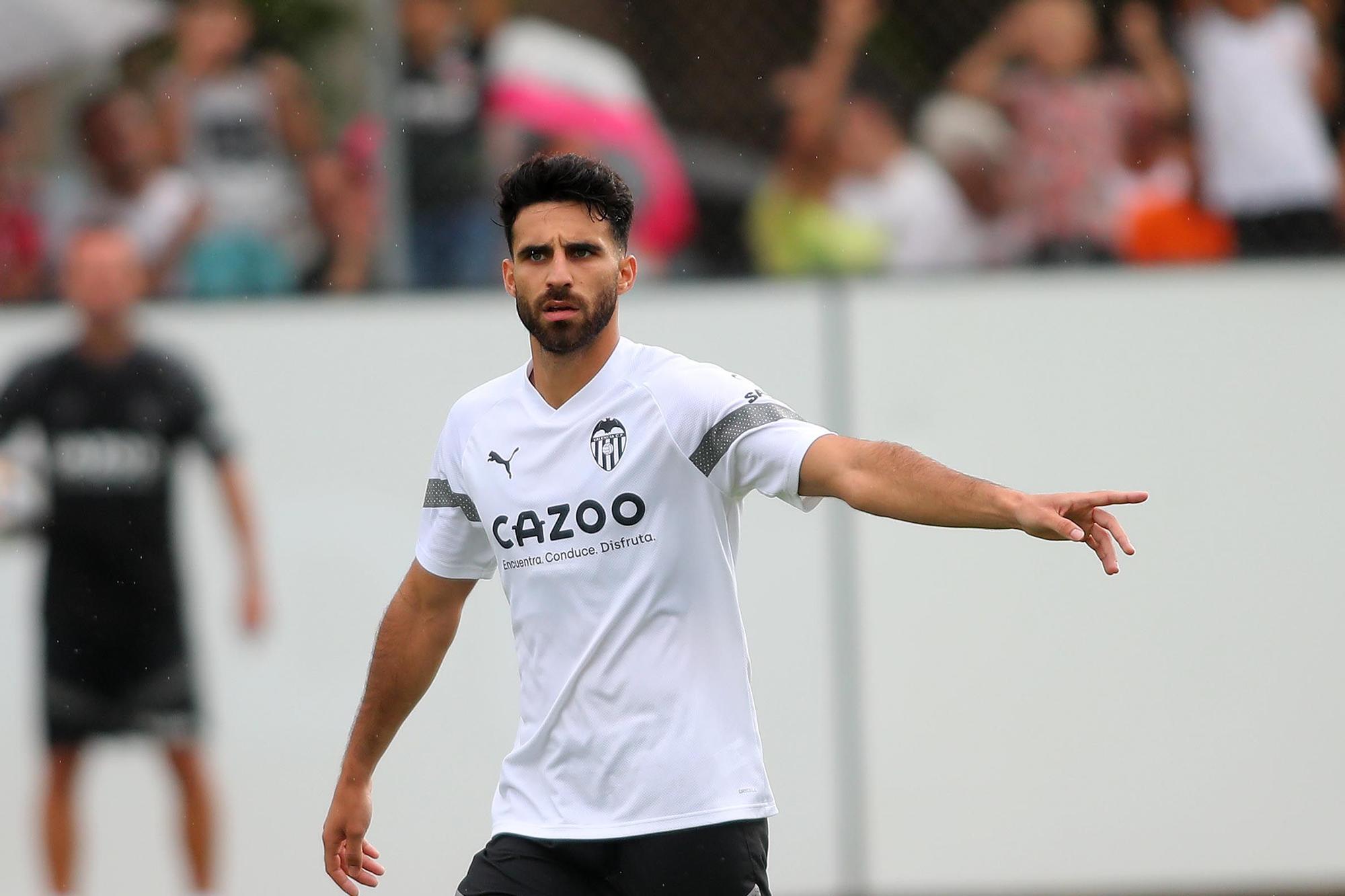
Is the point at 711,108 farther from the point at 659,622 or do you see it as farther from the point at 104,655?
the point at 659,622

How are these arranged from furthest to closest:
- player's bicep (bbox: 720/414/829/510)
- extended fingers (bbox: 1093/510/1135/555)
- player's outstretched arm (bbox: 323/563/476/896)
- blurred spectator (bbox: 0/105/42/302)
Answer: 1. blurred spectator (bbox: 0/105/42/302)
2. player's outstretched arm (bbox: 323/563/476/896)
3. player's bicep (bbox: 720/414/829/510)
4. extended fingers (bbox: 1093/510/1135/555)

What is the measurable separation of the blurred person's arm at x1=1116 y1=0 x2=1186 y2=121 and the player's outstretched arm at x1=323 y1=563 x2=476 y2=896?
4.59 m

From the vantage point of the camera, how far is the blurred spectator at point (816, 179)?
25.8ft

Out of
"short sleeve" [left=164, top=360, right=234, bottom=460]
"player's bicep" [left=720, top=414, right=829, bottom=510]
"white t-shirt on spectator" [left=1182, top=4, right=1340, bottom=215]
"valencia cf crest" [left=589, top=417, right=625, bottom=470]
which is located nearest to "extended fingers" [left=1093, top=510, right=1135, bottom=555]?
"player's bicep" [left=720, top=414, right=829, bottom=510]


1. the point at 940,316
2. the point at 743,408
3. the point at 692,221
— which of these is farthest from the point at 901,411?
the point at 743,408

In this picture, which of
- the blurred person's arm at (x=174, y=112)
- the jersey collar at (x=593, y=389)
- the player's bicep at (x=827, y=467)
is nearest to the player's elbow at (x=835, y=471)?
the player's bicep at (x=827, y=467)

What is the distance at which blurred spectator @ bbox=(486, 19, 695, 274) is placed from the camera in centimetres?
768

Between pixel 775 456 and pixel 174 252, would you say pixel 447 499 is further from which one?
pixel 174 252

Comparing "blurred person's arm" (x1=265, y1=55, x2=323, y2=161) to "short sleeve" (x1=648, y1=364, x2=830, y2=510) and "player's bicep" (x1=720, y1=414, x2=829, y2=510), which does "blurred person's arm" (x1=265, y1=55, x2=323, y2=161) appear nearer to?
"short sleeve" (x1=648, y1=364, x2=830, y2=510)

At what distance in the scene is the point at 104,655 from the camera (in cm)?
773

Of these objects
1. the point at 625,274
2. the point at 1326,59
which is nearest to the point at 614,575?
the point at 625,274

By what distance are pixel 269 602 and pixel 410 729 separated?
2.62 feet

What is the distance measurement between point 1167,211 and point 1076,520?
5.00m

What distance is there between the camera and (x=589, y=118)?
7.80 m
